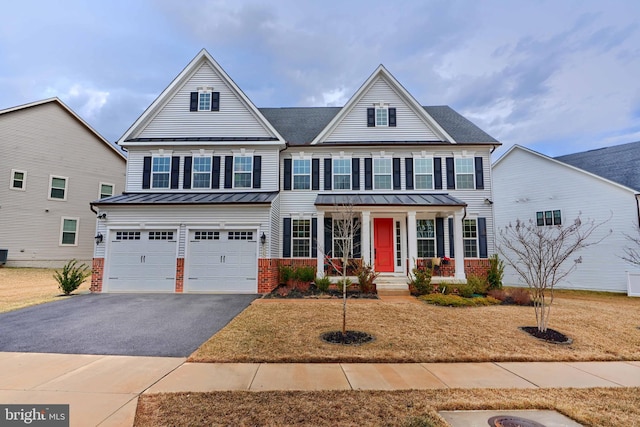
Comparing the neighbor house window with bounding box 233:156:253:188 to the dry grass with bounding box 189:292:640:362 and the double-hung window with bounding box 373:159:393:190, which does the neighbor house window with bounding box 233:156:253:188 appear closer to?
the double-hung window with bounding box 373:159:393:190

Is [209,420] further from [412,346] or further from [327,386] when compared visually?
[412,346]

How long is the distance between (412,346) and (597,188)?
15929 mm

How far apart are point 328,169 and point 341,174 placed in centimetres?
70

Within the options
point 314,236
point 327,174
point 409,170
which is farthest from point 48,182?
point 409,170

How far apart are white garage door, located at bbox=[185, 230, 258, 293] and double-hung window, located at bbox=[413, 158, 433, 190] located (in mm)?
8343

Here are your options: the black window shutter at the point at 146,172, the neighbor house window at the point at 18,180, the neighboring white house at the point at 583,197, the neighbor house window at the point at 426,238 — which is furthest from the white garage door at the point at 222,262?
the neighboring white house at the point at 583,197

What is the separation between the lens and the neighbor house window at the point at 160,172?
1488cm

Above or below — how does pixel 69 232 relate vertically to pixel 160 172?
below

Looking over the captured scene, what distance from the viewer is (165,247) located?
12.9m

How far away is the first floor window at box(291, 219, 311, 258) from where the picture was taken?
14.5m

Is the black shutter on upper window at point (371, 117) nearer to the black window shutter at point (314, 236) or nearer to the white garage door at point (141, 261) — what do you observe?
the black window shutter at point (314, 236)

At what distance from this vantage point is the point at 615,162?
17.5 meters

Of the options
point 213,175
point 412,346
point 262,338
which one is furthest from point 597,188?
point 213,175
